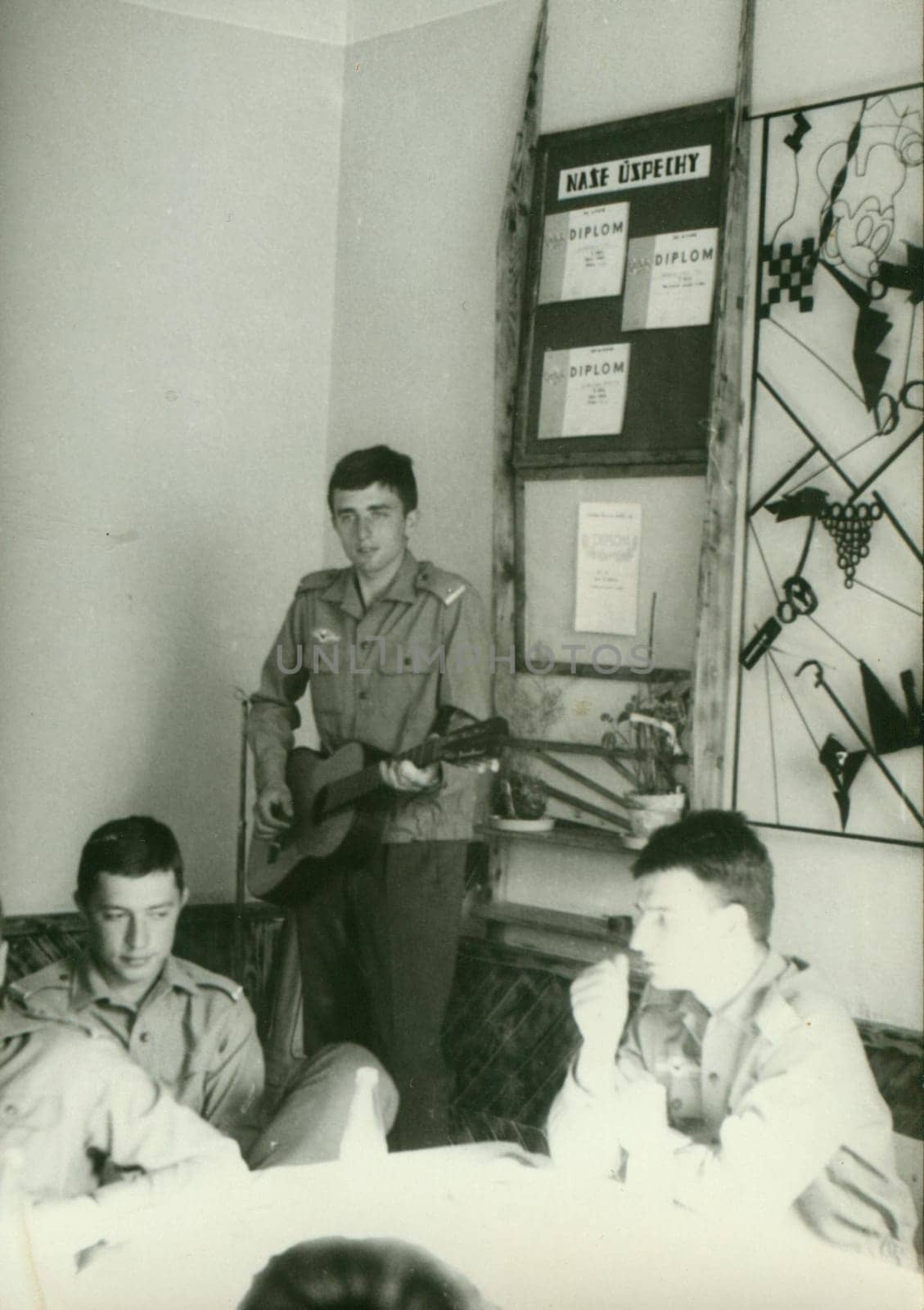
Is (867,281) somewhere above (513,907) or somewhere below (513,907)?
Answer: above

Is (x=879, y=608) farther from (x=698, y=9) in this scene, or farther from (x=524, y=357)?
(x=698, y=9)

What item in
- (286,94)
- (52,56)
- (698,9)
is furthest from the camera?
(286,94)

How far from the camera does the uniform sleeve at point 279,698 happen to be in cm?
221

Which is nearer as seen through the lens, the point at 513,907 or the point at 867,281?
the point at 867,281

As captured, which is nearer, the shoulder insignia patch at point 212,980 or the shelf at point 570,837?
the shelf at point 570,837

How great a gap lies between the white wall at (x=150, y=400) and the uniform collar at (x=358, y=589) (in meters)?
0.08

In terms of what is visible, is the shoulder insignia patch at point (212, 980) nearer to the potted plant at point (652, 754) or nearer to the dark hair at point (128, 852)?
the dark hair at point (128, 852)

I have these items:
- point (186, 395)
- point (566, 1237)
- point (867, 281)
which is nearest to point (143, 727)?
point (186, 395)

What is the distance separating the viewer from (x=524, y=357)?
2.14 metres

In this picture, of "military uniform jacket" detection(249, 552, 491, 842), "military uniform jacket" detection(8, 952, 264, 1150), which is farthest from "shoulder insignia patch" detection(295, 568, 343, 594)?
"military uniform jacket" detection(8, 952, 264, 1150)

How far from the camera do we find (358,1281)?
2.05m

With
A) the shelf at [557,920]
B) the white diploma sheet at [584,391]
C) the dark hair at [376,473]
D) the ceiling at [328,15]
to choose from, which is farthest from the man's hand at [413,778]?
the ceiling at [328,15]

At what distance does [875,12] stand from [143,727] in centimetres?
156

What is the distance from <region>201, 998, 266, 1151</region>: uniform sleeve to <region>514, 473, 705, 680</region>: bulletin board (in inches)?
30.5
